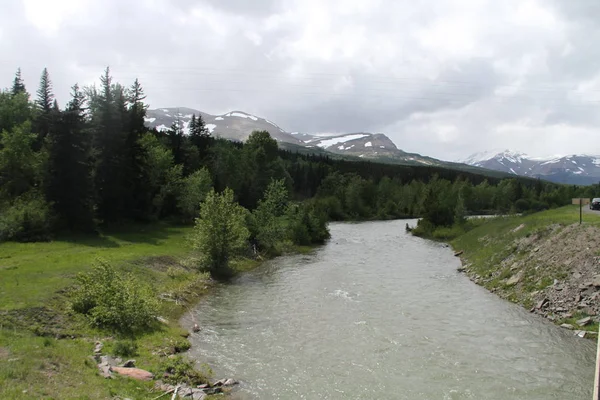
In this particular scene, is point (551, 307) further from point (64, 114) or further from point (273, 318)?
point (64, 114)

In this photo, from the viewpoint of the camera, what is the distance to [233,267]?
4672 cm

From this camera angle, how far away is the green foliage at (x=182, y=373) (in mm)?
18156

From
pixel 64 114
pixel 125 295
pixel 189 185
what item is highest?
pixel 64 114

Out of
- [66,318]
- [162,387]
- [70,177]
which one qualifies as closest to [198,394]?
[162,387]

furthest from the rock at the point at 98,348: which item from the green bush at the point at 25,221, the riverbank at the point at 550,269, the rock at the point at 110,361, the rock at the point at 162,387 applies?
the green bush at the point at 25,221

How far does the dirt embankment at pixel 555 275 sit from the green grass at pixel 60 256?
32.3 meters

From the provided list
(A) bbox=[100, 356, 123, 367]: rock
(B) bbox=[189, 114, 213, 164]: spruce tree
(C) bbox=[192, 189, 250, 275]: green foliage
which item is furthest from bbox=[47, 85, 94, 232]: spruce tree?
(B) bbox=[189, 114, 213, 164]: spruce tree

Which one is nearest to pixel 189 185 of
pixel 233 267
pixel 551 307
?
pixel 233 267

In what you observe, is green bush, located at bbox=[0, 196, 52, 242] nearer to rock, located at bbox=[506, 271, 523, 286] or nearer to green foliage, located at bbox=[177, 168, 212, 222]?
green foliage, located at bbox=[177, 168, 212, 222]

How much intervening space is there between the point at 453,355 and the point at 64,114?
1981 inches

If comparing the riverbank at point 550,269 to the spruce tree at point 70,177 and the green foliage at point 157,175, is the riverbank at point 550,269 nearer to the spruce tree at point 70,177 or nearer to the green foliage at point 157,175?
the spruce tree at point 70,177

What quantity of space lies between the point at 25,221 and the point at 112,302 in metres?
25.8

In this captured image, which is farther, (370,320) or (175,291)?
(175,291)

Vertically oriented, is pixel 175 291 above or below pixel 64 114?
below
